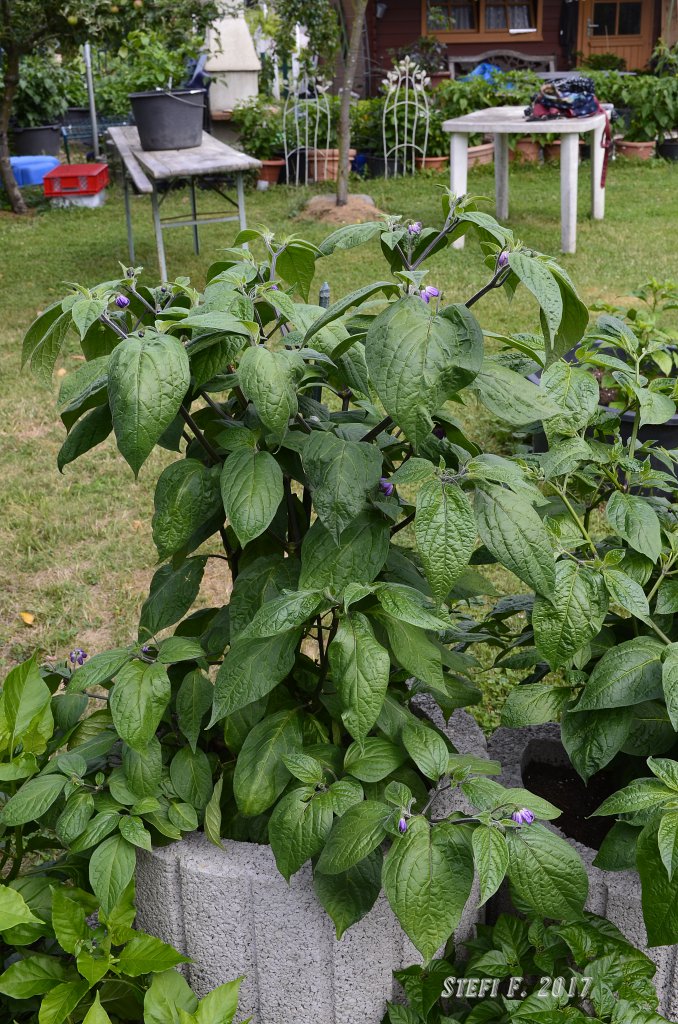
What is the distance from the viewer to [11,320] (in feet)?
19.4

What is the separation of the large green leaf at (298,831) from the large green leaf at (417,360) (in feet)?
1.68

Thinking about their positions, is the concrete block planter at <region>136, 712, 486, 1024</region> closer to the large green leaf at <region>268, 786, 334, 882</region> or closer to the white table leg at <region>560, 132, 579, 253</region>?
the large green leaf at <region>268, 786, 334, 882</region>

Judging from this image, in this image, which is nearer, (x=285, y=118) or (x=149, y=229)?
(x=149, y=229)

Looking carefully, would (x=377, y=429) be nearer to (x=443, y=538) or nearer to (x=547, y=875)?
(x=443, y=538)

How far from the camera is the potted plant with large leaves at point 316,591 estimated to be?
4.20 ft

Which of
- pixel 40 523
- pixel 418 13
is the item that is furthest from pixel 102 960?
pixel 418 13

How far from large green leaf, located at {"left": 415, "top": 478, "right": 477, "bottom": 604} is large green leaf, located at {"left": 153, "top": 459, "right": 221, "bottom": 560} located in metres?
0.34

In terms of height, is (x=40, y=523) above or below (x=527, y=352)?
below

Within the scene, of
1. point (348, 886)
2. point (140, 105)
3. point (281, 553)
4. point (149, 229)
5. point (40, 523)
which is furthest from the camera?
point (149, 229)

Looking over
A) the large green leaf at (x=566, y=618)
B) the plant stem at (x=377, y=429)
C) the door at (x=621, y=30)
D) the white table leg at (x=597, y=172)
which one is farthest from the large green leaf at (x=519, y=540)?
the door at (x=621, y=30)

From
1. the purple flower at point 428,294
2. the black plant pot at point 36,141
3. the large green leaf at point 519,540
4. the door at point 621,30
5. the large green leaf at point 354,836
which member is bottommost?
the large green leaf at point 354,836

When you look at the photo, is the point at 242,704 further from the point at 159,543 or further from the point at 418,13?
the point at 418,13

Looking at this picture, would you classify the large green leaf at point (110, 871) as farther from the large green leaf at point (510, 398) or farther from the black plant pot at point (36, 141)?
the black plant pot at point (36, 141)

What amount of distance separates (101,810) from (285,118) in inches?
354
